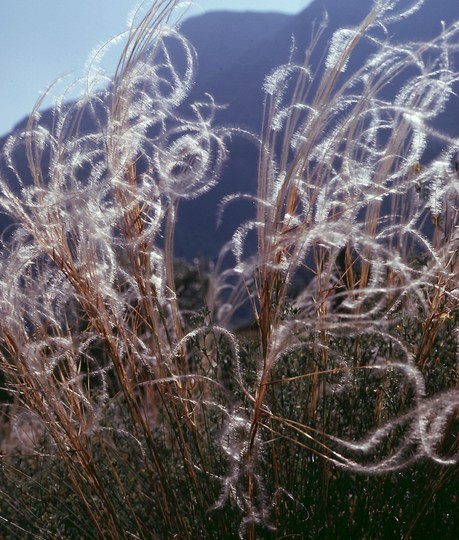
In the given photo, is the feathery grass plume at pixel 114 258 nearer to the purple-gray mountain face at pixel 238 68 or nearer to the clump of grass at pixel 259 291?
the clump of grass at pixel 259 291

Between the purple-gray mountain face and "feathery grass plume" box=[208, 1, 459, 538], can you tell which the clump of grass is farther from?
the purple-gray mountain face

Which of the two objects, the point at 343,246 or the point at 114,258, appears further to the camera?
the point at 114,258

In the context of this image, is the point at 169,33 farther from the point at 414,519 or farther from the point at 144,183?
the point at 414,519

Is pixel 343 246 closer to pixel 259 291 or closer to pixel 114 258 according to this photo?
pixel 259 291

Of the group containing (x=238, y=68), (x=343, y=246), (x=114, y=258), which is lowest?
(x=238, y=68)

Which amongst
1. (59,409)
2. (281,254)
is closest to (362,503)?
(281,254)

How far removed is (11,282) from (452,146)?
1.09m

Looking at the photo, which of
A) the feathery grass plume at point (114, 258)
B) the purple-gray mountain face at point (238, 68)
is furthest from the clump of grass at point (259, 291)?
Answer: the purple-gray mountain face at point (238, 68)

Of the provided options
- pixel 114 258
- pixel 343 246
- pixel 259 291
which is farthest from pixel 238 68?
pixel 259 291

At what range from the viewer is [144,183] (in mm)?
2098

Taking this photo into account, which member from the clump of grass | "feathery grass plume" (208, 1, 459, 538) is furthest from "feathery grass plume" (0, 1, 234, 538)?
"feathery grass plume" (208, 1, 459, 538)

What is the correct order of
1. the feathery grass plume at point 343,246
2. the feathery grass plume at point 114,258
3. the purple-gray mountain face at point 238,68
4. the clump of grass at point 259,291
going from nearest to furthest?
the feathery grass plume at point 343,246, the clump of grass at point 259,291, the feathery grass plume at point 114,258, the purple-gray mountain face at point 238,68

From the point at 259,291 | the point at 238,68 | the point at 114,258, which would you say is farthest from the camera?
the point at 238,68

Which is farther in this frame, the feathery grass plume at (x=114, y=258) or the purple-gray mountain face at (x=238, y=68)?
the purple-gray mountain face at (x=238, y=68)
